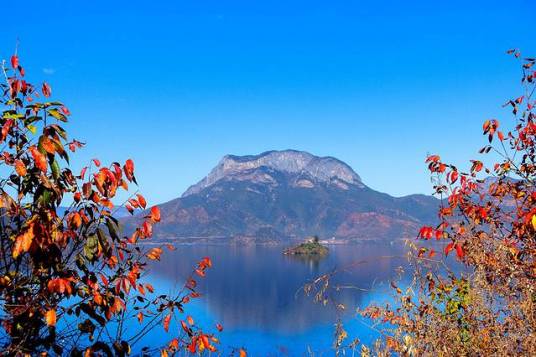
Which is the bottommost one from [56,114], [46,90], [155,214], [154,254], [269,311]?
[269,311]

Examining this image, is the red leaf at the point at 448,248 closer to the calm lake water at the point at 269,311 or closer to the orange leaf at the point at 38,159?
the orange leaf at the point at 38,159

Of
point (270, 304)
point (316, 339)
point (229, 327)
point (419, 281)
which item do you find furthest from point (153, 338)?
point (419, 281)

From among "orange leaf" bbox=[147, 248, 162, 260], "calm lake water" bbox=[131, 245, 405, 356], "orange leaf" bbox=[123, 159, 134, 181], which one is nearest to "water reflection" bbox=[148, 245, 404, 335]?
"calm lake water" bbox=[131, 245, 405, 356]

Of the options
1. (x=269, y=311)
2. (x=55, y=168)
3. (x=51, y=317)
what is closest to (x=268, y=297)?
(x=269, y=311)

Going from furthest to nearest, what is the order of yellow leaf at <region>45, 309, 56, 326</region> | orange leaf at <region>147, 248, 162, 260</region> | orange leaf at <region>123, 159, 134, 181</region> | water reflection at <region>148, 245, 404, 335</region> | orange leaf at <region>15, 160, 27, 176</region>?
water reflection at <region>148, 245, 404, 335</region>
orange leaf at <region>147, 248, 162, 260</region>
orange leaf at <region>123, 159, 134, 181</region>
yellow leaf at <region>45, 309, 56, 326</region>
orange leaf at <region>15, 160, 27, 176</region>

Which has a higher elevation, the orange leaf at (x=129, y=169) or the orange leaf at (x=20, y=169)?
the orange leaf at (x=129, y=169)

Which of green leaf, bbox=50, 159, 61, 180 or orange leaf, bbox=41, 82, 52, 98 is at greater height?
orange leaf, bbox=41, 82, 52, 98

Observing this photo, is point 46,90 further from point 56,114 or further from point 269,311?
point 269,311

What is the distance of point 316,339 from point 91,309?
50.1 m

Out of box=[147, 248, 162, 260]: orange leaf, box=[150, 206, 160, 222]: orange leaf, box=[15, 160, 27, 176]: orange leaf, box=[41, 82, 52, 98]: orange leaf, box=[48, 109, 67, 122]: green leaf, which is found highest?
box=[41, 82, 52, 98]: orange leaf

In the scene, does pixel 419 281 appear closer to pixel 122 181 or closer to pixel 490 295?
pixel 490 295

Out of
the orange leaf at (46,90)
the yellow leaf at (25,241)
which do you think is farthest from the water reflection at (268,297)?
the yellow leaf at (25,241)

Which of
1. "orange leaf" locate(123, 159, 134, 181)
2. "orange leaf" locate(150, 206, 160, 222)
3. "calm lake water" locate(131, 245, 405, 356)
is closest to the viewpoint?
"orange leaf" locate(123, 159, 134, 181)

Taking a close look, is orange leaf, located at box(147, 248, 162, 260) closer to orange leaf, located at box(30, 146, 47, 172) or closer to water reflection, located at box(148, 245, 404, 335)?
orange leaf, located at box(30, 146, 47, 172)
